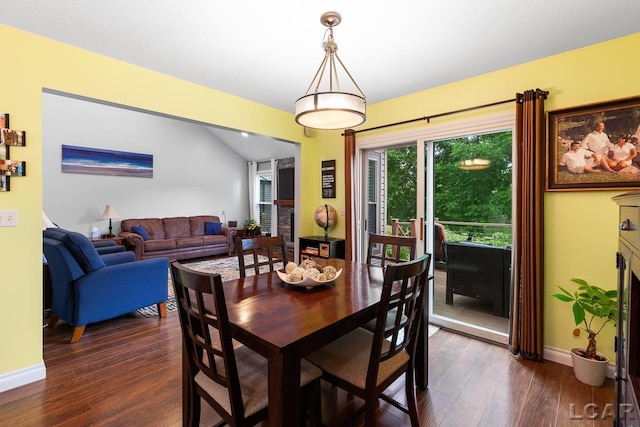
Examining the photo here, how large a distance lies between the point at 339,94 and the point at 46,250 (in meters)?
3.07

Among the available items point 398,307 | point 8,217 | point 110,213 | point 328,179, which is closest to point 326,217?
point 328,179

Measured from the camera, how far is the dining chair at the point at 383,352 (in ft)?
4.57

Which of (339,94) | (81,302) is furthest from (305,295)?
(81,302)

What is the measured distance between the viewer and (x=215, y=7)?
6.11 feet

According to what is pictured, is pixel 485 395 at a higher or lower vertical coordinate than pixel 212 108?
lower

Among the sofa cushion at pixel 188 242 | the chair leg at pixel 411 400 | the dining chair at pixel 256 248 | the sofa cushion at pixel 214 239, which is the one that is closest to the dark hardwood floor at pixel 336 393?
the chair leg at pixel 411 400

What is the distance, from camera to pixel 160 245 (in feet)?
19.6

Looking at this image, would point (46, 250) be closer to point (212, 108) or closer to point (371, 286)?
point (212, 108)

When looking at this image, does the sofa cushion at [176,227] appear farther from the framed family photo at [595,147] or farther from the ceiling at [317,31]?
the framed family photo at [595,147]

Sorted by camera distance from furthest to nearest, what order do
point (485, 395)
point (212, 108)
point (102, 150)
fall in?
point (102, 150) → point (212, 108) → point (485, 395)

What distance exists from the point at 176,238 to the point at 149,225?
585 millimetres

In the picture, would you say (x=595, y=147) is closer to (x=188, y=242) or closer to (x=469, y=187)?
(x=469, y=187)

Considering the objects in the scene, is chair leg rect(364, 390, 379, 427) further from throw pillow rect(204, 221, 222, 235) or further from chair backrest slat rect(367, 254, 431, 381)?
throw pillow rect(204, 221, 222, 235)

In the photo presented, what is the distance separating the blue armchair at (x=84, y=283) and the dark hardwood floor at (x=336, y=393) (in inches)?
12.0
